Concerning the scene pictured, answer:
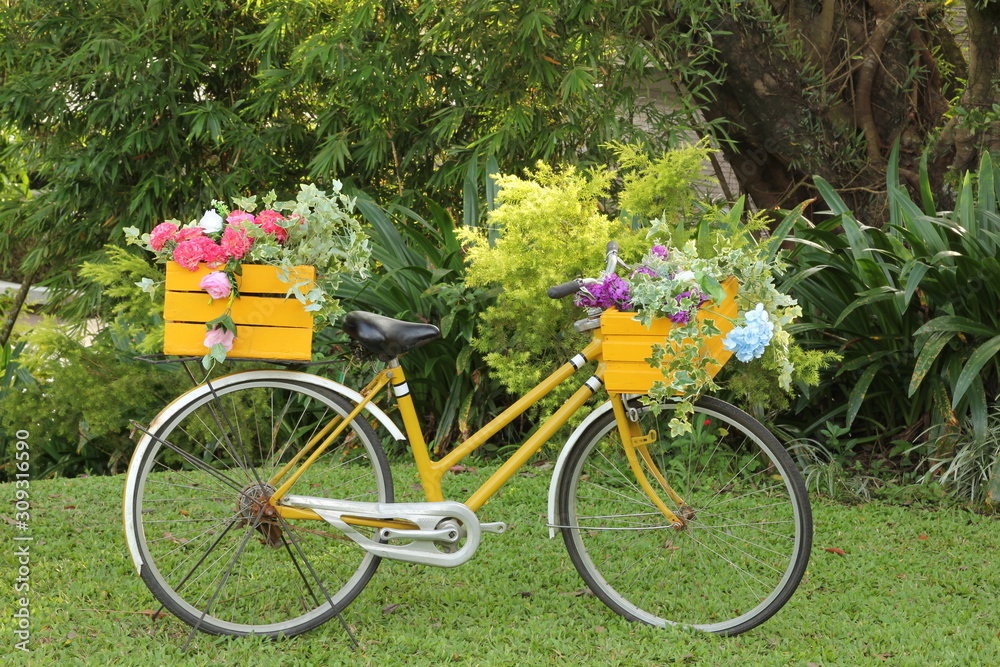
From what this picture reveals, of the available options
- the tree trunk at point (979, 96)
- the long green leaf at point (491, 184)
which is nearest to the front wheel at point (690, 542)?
the long green leaf at point (491, 184)

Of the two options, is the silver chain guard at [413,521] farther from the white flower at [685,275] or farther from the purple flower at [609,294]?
the white flower at [685,275]

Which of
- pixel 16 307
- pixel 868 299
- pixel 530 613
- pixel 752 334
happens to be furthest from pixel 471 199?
pixel 16 307

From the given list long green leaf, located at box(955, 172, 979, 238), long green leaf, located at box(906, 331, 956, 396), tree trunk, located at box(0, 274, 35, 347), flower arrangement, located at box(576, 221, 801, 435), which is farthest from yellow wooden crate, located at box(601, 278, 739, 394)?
tree trunk, located at box(0, 274, 35, 347)

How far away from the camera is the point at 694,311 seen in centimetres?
232

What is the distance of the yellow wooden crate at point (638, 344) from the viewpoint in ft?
7.70

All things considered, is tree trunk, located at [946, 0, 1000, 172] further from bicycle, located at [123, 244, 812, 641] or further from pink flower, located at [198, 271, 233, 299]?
pink flower, located at [198, 271, 233, 299]

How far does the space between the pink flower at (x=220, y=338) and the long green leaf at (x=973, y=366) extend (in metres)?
2.67

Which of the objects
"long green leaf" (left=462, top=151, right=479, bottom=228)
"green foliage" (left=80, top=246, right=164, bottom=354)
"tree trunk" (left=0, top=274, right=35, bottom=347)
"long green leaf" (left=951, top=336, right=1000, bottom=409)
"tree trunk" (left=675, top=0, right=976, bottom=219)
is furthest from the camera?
"tree trunk" (left=0, top=274, right=35, bottom=347)

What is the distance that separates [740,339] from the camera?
2.26 metres

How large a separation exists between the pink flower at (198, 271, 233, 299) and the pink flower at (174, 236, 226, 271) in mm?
41

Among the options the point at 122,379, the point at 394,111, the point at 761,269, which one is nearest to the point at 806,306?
the point at 761,269

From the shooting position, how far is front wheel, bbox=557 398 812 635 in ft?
8.22

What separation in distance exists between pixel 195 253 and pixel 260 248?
154 mm

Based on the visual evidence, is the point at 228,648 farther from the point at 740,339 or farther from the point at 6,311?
the point at 6,311
